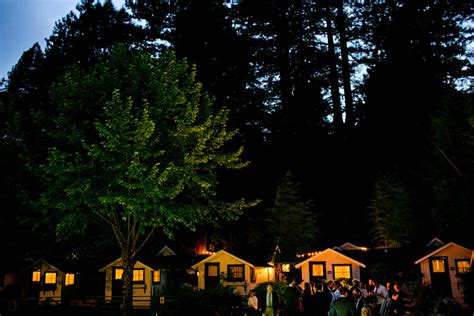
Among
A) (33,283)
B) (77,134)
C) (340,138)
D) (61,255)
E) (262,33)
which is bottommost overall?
(33,283)

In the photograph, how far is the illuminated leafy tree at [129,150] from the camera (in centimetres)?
1775

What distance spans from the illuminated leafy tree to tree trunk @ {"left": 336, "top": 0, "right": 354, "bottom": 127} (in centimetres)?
3242

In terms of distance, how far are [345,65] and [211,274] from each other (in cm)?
3228

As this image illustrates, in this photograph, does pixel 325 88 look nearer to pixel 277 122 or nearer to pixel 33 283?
pixel 277 122

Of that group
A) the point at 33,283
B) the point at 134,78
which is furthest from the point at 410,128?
the point at 33,283

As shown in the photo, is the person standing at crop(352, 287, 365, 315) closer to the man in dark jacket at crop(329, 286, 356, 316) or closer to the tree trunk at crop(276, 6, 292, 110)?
the man in dark jacket at crop(329, 286, 356, 316)

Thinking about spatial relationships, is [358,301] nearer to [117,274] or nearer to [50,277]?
[117,274]

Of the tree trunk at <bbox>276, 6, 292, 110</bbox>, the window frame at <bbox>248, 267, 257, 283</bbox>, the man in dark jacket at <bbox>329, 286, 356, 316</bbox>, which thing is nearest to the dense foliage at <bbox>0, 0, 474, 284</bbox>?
the tree trunk at <bbox>276, 6, 292, 110</bbox>

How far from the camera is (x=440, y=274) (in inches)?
1219

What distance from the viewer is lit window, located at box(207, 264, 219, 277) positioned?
33.5 m

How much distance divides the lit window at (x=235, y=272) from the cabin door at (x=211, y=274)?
979mm

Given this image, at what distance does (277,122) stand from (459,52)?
19.1 m

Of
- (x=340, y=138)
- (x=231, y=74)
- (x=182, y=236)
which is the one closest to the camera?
(x=182, y=236)

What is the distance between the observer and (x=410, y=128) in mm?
48312
